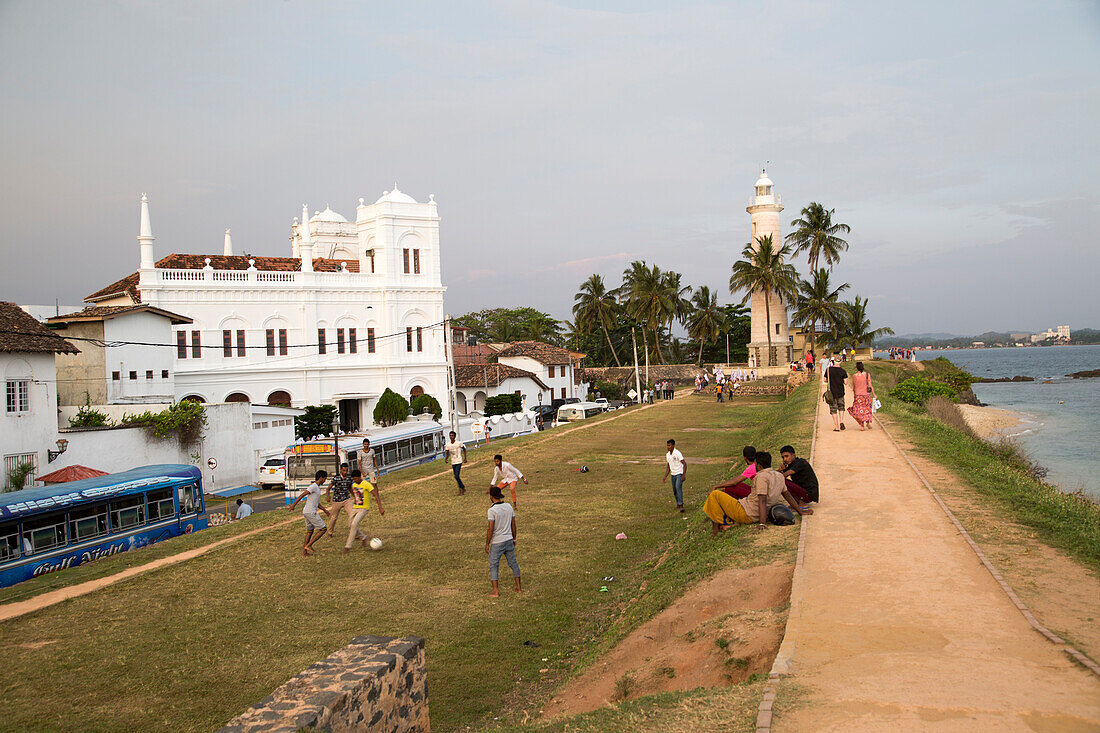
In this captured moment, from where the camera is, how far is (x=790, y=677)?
19.7 ft

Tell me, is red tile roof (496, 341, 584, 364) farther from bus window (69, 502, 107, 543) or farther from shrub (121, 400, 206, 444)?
bus window (69, 502, 107, 543)

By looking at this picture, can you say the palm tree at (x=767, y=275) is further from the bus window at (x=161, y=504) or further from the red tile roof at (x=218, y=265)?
the bus window at (x=161, y=504)

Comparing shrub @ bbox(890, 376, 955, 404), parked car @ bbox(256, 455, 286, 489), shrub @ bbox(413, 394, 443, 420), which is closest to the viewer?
shrub @ bbox(890, 376, 955, 404)

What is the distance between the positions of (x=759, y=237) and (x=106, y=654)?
174 ft

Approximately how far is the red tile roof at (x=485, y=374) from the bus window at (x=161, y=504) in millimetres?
34693

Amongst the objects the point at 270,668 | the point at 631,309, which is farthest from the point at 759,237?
the point at 270,668

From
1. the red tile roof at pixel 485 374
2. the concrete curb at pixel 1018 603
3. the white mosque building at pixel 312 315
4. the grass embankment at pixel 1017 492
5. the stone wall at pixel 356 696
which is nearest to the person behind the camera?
the stone wall at pixel 356 696

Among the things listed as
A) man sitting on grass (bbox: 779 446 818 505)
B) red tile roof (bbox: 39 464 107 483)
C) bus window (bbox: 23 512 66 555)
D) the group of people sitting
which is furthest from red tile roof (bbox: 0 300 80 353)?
man sitting on grass (bbox: 779 446 818 505)

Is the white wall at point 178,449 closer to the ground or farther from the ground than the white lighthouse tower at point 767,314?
closer to the ground

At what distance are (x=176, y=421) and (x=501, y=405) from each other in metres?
25.1

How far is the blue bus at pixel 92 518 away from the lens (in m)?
15.1

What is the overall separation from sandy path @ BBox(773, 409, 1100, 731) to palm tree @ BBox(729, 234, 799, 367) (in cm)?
4533

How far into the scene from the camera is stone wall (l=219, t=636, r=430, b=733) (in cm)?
482

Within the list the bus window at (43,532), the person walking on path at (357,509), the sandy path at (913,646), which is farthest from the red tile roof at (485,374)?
the sandy path at (913,646)
